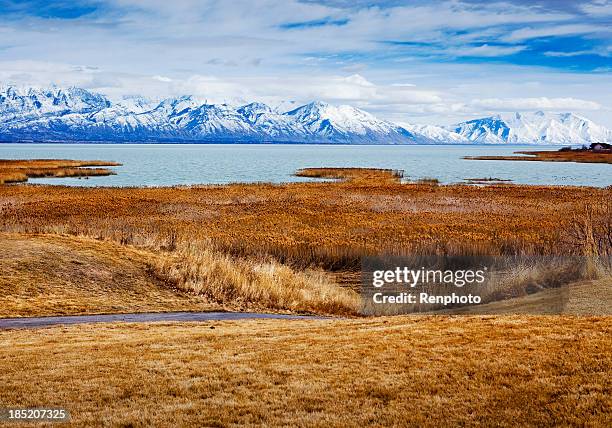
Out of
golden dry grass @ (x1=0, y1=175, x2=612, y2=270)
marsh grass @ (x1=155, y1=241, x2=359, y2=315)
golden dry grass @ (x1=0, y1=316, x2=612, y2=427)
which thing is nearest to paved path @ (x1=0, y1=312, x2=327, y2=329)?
marsh grass @ (x1=155, y1=241, x2=359, y2=315)

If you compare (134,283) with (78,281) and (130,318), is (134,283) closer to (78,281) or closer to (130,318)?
(78,281)

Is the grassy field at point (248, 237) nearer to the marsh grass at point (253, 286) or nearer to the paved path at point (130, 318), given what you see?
the marsh grass at point (253, 286)

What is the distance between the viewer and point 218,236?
126 ft

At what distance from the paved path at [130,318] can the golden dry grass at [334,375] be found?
3.27 metres

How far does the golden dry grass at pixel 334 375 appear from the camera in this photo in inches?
398

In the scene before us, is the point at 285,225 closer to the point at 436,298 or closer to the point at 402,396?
the point at 436,298

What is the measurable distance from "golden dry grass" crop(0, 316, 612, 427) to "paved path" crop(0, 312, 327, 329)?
327 cm


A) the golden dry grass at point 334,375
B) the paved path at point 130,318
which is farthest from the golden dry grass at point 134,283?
the golden dry grass at point 334,375

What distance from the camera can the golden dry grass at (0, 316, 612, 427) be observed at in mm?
10117

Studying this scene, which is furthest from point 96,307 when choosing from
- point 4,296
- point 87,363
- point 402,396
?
point 402,396

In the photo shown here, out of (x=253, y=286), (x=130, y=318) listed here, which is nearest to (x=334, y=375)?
(x=130, y=318)

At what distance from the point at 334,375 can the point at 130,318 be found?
10.4m

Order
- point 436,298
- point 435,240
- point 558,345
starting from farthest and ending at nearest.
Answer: point 435,240, point 436,298, point 558,345

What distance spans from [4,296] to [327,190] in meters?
50.5
